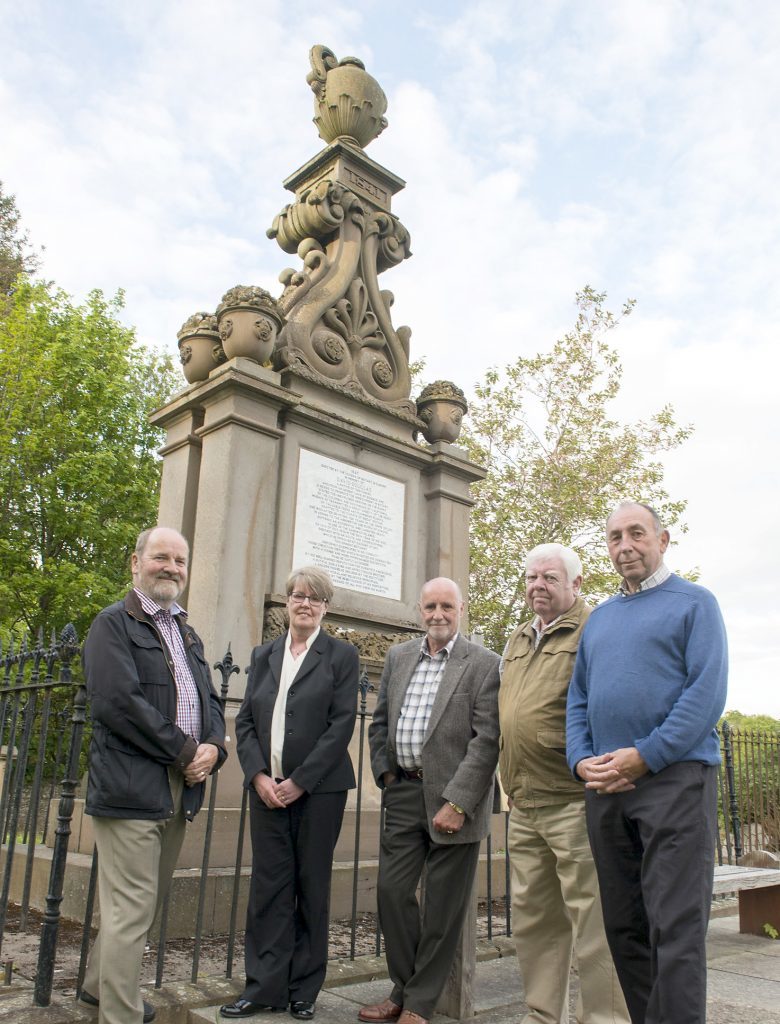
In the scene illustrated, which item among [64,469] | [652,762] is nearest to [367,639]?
[652,762]

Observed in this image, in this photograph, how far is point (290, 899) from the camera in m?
3.63

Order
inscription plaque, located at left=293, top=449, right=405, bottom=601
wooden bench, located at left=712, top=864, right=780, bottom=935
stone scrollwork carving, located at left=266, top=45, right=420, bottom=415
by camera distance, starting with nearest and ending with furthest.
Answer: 1. wooden bench, located at left=712, top=864, right=780, bottom=935
2. inscription plaque, located at left=293, top=449, right=405, bottom=601
3. stone scrollwork carving, located at left=266, top=45, right=420, bottom=415

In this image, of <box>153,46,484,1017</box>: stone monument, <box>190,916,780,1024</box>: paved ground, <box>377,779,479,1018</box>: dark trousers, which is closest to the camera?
<box>377,779,479,1018</box>: dark trousers

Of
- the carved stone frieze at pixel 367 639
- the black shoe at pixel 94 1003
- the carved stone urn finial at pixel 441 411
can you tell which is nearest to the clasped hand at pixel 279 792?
the black shoe at pixel 94 1003

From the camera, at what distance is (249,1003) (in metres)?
3.46

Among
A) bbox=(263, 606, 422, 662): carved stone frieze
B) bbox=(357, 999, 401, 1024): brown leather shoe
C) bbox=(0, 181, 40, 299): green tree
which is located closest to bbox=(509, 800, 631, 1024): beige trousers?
bbox=(357, 999, 401, 1024): brown leather shoe

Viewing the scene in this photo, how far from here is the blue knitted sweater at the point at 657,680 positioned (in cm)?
294

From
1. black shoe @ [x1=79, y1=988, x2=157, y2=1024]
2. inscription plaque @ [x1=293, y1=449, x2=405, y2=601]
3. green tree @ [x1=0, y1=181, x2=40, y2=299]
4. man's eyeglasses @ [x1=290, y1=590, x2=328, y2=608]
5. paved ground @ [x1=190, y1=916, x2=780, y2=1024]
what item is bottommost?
paved ground @ [x1=190, y1=916, x2=780, y2=1024]

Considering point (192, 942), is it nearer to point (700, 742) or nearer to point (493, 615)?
point (700, 742)

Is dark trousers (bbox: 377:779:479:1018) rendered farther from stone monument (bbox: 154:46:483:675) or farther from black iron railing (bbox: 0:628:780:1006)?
stone monument (bbox: 154:46:483:675)

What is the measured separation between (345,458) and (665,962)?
523 centimetres

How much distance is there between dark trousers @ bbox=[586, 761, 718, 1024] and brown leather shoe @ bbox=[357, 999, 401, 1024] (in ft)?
3.40

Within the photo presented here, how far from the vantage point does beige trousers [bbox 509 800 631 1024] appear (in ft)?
10.9


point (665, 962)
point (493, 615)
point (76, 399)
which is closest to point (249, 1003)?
point (665, 962)
